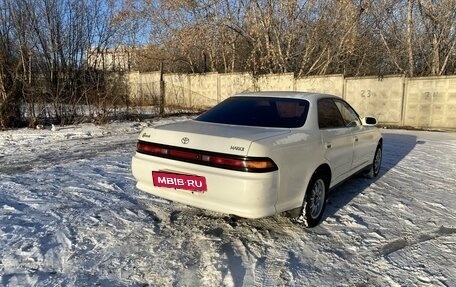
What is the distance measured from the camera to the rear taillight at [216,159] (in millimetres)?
3102

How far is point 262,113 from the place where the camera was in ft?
13.4

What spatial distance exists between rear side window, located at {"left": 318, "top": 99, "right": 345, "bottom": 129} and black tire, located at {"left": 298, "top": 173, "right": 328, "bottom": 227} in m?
0.63

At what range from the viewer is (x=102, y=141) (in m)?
9.02

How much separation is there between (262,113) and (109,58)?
15.5 metres

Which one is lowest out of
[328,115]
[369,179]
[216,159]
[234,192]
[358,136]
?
[369,179]

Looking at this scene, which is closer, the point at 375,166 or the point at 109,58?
the point at 375,166

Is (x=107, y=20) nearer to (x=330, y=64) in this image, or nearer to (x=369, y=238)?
(x=330, y=64)

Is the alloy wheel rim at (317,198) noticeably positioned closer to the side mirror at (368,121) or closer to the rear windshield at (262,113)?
the rear windshield at (262,113)

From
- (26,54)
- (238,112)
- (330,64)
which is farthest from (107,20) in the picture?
(238,112)

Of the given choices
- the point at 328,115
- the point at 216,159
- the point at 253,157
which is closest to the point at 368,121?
the point at 328,115

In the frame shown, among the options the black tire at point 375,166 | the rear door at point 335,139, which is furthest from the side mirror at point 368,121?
the rear door at point 335,139

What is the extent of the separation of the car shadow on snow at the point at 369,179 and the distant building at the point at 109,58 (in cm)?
1123

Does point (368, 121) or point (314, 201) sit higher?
point (368, 121)

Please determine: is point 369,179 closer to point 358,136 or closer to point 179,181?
point 358,136
